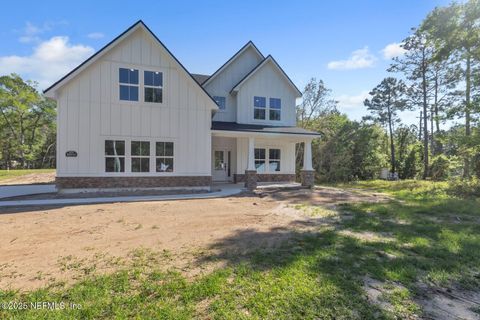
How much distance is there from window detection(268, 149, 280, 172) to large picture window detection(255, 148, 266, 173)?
0.43 metres

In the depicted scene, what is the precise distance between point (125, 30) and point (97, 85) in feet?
9.45

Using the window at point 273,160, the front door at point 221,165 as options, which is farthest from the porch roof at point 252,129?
the front door at point 221,165

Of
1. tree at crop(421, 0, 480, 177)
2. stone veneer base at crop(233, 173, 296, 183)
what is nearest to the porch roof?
stone veneer base at crop(233, 173, 296, 183)

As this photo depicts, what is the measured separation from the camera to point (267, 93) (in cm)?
1827

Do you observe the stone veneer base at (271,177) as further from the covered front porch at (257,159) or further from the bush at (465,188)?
the bush at (465,188)

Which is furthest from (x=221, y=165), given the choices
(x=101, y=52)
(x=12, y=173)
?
(x=12, y=173)

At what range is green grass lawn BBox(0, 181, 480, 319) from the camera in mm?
3145

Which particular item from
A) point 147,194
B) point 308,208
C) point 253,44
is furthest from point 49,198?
point 253,44

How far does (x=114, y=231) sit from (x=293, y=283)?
4.75m

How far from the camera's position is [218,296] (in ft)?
11.3

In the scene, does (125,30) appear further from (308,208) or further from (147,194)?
(308,208)

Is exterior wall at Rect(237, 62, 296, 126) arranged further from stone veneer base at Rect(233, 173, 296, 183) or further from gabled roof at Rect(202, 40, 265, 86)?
stone veneer base at Rect(233, 173, 296, 183)

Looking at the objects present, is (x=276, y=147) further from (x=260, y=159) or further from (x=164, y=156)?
(x=164, y=156)

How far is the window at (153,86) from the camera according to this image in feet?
44.4
